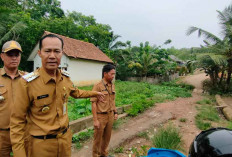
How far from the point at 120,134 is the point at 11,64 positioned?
11.0ft

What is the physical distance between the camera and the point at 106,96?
2902mm

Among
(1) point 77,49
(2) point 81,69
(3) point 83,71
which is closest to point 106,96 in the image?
(2) point 81,69

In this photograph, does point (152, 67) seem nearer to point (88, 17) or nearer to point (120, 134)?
point (88, 17)

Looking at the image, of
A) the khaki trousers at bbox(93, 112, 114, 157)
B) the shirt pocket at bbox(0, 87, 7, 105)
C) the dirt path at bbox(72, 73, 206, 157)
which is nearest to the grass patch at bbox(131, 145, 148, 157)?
the dirt path at bbox(72, 73, 206, 157)

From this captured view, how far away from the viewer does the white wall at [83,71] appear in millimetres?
12567

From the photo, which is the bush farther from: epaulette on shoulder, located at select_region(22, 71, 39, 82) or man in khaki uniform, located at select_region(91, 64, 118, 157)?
epaulette on shoulder, located at select_region(22, 71, 39, 82)

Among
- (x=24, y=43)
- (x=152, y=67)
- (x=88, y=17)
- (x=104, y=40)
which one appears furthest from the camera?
(x=88, y=17)

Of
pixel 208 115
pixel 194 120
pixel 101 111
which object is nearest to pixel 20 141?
pixel 101 111

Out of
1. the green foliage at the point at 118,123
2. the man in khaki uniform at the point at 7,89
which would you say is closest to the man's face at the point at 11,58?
the man in khaki uniform at the point at 7,89

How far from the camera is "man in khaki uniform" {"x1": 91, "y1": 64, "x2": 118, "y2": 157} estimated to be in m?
2.80

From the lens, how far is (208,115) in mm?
5895

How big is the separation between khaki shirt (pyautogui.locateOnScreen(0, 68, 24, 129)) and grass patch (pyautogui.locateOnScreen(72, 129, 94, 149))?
2.00 m

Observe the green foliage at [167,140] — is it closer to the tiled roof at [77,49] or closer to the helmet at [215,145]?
the helmet at [215,145]

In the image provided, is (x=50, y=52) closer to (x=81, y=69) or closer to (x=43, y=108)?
(x=43, y=108)
